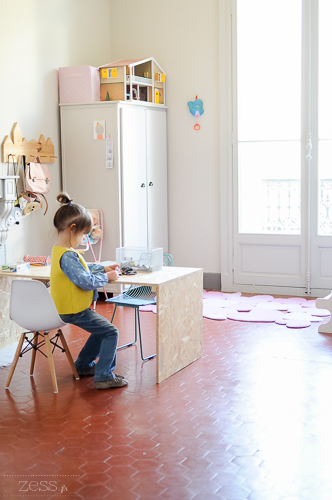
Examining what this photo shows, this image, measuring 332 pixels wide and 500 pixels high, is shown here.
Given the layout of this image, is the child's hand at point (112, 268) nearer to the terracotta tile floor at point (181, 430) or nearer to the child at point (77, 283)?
the child at point (77, 283)

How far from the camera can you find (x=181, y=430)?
3281 mm

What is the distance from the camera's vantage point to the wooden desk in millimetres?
3982

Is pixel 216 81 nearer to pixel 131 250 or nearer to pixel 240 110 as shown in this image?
pixel 240 110

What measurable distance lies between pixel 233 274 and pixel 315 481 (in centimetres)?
433

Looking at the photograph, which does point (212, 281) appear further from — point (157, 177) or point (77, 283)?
point (77, 283)

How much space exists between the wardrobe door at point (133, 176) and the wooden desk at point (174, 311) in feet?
6.27

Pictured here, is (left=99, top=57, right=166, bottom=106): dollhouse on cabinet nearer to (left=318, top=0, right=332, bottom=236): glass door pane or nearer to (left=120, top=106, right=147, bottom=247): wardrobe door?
(left=120, top=106, right=147, bottom=247): wardrobe door

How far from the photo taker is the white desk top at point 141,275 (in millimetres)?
3953

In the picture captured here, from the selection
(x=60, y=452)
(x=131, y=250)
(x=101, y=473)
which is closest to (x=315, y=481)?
(x=101, y=473)

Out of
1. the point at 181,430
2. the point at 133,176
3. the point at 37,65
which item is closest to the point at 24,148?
the point at 37,65

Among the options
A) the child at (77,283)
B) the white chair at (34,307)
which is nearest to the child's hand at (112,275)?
the child at (77,283)

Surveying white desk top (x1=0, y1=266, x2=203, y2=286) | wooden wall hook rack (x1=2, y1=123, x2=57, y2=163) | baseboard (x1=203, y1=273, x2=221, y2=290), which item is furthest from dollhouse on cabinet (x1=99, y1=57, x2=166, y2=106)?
white desk top (x1=0, y1=266, x2=203, y2=286)

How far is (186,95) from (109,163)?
1432 mm

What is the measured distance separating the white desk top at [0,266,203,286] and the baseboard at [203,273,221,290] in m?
2.62
